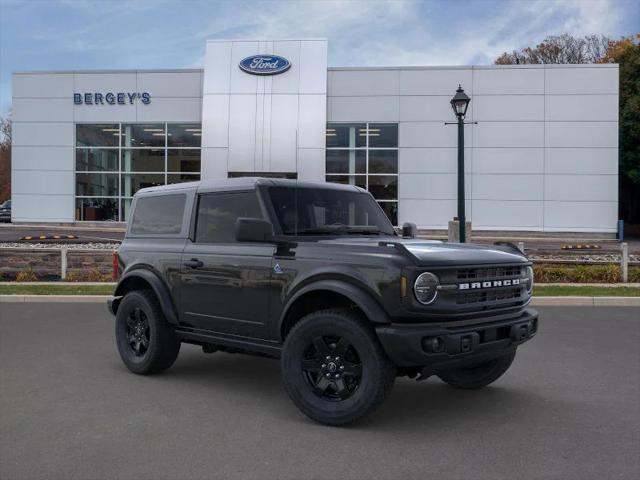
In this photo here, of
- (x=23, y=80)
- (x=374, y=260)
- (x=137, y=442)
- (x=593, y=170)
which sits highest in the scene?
(x=23, y=80)

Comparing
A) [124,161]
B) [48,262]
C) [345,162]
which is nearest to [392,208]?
[345,162]

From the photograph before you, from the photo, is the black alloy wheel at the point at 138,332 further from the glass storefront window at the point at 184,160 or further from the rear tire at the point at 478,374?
the glass storefront window at the point at 184,160

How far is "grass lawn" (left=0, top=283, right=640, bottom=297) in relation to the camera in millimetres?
12719

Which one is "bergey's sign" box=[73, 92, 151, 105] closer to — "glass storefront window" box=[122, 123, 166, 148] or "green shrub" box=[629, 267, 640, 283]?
"glass storefront window" box=[122, 123, 166, 148]

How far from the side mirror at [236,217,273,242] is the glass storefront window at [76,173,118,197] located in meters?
29.8

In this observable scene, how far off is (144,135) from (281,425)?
98.5 ft

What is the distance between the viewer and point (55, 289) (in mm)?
13398

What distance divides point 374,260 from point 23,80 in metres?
33.4

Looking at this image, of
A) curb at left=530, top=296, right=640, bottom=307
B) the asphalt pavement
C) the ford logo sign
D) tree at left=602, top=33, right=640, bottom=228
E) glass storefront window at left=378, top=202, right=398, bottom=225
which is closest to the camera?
the asphalt pavement

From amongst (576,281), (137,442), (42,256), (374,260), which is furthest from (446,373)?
(42,256)

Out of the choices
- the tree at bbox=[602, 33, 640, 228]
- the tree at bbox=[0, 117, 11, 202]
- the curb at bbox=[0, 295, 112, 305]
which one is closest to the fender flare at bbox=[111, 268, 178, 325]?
the curb at bbox=[0, 295, 112, 305]

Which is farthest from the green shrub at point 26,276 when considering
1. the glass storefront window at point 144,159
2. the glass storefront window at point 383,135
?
the glass storefront window at point 383,135

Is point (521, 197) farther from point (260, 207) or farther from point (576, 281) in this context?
point (260, 207)

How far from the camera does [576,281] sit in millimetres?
15477
